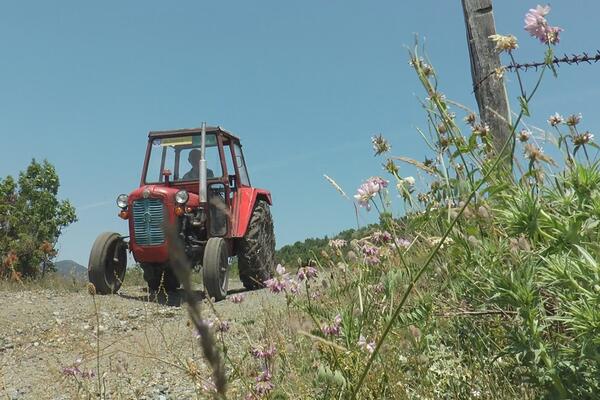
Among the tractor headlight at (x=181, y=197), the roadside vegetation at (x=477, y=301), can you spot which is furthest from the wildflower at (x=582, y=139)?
the tractor headlight at (x=181, y=197)

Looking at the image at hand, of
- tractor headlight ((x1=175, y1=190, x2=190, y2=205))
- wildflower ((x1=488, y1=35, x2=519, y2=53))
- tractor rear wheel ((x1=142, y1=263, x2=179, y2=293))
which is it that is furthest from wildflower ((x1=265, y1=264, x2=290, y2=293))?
tractor rear wheel ((x1=142, y1=263, x2=179, y2=293))

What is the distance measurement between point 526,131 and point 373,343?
1324 mm

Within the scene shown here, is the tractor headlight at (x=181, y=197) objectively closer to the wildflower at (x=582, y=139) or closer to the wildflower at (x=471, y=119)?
the wildflower at (x=471, y=119)

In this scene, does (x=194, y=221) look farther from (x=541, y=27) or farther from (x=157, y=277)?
(x=541, y=27)

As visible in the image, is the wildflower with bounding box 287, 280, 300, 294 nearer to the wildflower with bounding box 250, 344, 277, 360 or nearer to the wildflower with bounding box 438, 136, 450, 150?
the wildflower with bounding box 250, 344, 277, 360

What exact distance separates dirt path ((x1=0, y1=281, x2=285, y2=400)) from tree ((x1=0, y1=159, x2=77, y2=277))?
7.71m

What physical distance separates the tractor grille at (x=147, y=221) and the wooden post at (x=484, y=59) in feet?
15.3

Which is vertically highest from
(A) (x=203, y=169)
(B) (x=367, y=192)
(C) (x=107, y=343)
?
(A) (x=203, y=169)

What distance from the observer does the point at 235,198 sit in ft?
29.8

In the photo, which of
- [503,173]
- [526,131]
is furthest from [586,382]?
[526,131]

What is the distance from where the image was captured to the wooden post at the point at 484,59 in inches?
187

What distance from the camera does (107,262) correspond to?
8.53 m

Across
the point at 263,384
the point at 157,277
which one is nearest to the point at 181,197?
the point at 157,277

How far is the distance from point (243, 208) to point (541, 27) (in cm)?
725
